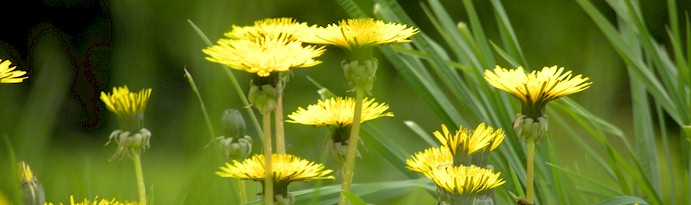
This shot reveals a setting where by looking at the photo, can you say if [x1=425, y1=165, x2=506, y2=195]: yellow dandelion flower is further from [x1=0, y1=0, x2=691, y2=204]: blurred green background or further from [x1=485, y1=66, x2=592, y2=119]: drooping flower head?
[x1=0, y1=0, x2=691, y2=204]: blurred green background

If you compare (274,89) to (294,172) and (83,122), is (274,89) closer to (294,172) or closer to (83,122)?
(294,172)

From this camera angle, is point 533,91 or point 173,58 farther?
point 173,58

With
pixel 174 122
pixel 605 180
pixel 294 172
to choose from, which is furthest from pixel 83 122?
pixel 294 172

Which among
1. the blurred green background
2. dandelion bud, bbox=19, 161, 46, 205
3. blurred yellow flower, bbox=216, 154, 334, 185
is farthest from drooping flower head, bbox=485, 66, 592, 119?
the blurred green background

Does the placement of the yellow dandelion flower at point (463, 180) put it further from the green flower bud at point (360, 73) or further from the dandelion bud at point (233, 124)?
the dandelion bud at point (233, 124)

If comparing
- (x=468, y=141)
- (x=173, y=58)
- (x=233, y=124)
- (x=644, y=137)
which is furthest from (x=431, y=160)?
(x=173, y=58)

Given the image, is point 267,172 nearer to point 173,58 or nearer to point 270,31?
point 270,31

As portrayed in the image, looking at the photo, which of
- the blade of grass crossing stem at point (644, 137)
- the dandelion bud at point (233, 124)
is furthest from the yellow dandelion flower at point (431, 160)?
the blade of grass crossing stem at point (644, 137)
